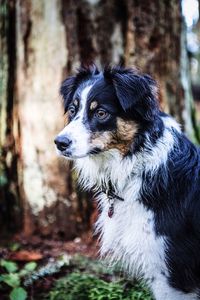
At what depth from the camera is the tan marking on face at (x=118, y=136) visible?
358 cm

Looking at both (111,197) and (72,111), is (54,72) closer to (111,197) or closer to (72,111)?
(72,111)

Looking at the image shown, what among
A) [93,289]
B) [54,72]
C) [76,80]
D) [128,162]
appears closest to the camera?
[128,162]

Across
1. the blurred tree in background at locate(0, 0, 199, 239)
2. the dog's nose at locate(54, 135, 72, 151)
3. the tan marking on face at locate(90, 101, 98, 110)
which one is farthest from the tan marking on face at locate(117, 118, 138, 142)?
the blurred tree in background at locate(0, 0, 199, 239)

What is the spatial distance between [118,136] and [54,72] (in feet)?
6.42

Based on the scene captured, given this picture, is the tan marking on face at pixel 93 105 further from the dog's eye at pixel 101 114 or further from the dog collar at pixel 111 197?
the dog collar at pixel 111 197

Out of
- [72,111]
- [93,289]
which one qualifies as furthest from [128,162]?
[93,289]

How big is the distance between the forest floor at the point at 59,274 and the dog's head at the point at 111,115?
55.9 inches

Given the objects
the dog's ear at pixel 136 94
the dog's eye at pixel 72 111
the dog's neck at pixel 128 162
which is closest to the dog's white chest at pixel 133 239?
the dog's neck at pixel 128 162

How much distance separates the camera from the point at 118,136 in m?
3.60

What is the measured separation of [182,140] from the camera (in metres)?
3.74

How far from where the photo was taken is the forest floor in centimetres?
431

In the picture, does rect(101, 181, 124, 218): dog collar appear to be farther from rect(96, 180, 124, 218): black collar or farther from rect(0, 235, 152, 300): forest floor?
rect(0, 235, 152, 300): forest floor

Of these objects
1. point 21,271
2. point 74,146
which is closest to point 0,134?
point 21,271

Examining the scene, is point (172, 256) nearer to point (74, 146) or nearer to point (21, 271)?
point (74, 146)
